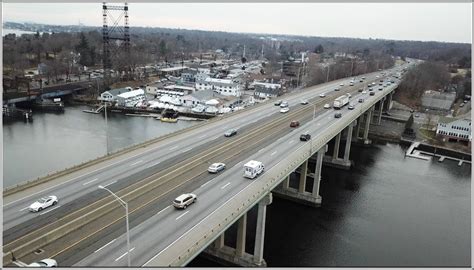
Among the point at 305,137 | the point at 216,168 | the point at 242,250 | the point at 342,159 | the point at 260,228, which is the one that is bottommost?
the point at 342,159

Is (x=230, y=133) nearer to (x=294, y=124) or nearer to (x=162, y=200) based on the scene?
(x=294, y=124)

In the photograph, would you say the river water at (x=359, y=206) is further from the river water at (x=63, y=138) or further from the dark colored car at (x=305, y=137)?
the dark colored car at (x=305, y=137)

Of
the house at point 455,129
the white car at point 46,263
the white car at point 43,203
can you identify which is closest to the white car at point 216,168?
the white car at point 43,203

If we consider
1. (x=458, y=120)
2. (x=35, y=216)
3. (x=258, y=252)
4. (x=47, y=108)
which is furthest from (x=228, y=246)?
(x=47, y=108)

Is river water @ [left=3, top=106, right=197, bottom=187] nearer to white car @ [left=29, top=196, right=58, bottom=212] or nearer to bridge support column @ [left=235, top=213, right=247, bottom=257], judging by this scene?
white car @ [left=29, top=196, right=58, bottom=212]

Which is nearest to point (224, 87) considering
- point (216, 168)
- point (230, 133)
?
point (230, 133)

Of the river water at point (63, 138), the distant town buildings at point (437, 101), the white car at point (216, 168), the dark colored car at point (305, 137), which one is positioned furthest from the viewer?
the distant town buildings at point (437, 101)
